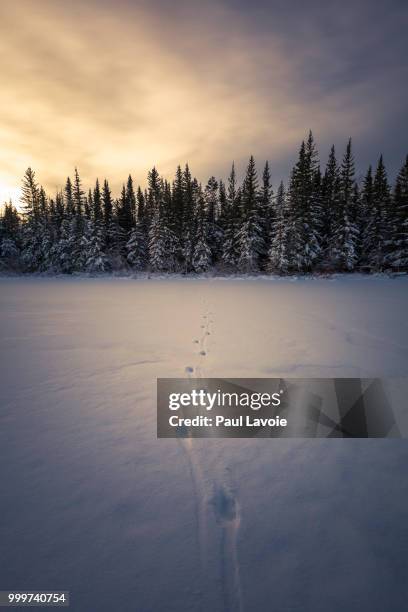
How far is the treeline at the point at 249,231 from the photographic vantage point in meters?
28.0

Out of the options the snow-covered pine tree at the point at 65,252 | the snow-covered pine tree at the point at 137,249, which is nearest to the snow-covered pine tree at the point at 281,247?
the snow-covered pine tree at the point at 137,249

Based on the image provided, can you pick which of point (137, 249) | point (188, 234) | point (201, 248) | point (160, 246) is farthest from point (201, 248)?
point (137, 249)

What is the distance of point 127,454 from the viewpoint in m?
2.30

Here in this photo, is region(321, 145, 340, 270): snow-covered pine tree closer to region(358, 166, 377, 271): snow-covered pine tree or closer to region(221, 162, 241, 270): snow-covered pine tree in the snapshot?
region(358, 166, 377, 271): snow-covered pine tree

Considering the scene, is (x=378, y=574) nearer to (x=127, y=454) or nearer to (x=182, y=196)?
(x=127, y=454)

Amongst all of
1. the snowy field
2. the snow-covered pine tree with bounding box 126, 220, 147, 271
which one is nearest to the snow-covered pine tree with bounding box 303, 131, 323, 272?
the snow-covered pine tree with bounding box 126, 220, 147, 271

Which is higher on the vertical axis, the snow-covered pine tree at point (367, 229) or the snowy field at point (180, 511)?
the snow-covered pine tree at point (367, 229)

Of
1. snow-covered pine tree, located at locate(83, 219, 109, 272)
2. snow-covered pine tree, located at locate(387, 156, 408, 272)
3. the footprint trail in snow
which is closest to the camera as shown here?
the footprint trail in snow

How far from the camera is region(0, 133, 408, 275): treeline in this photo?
27953 millimetres

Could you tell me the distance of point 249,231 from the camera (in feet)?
101

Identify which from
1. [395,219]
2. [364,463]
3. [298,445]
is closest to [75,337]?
[298,445]

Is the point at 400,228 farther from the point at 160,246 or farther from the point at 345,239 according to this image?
the point at 160,246

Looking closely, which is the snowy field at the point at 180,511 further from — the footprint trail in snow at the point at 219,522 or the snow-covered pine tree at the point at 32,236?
the snow-covered pine tree at the point at 32,236

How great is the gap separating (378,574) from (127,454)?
5.92ft
